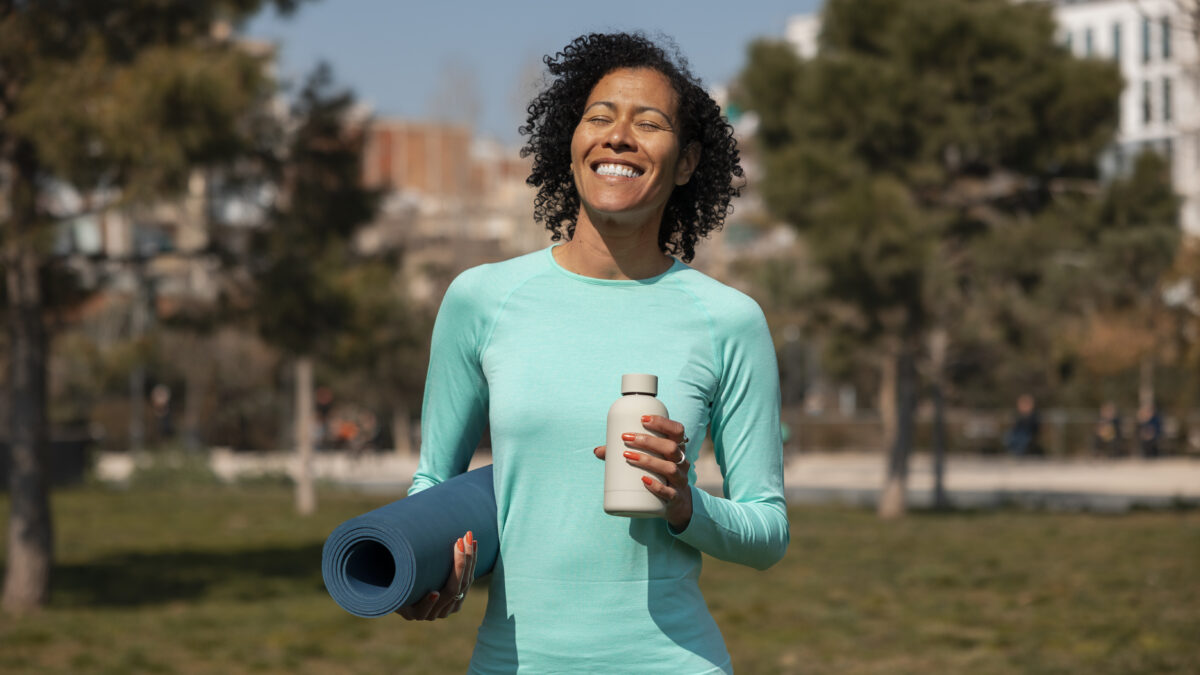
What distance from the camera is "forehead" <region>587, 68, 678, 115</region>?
268 cm

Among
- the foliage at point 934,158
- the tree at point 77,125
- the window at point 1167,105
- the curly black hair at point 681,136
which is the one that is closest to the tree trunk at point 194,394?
the foliage at point 934,158

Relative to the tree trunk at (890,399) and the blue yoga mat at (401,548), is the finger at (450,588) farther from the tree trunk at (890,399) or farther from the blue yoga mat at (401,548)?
the tree trunk at (890,399)

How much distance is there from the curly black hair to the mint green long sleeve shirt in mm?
274

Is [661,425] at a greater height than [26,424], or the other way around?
[661,425]

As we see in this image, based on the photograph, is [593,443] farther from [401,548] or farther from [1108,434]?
[1108,434]

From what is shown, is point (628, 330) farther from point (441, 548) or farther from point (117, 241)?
point (117, 241)

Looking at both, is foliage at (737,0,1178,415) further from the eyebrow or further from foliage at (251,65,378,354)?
the eyebrow

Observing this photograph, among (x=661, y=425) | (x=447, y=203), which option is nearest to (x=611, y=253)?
(x=661, y=425)

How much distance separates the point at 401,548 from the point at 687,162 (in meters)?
0.92

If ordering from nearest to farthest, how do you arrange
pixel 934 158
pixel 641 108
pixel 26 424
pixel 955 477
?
pixel 641 108
pixel 26 424
pixel 934 158
pixel 955 477

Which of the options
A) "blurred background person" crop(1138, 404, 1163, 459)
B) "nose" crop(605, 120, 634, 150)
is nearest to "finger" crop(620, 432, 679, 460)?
"nose" crop(605, 120, 634, 150)

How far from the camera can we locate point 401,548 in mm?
2301

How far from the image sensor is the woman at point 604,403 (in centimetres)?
247

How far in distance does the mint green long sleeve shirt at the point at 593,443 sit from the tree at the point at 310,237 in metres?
10.4
